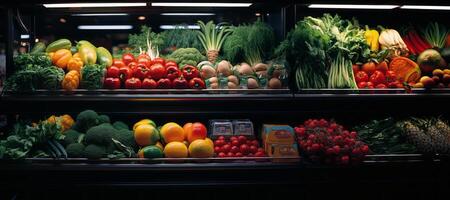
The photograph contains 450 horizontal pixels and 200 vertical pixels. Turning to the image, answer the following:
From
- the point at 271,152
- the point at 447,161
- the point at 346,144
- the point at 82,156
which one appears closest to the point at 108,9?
the point at 82,156

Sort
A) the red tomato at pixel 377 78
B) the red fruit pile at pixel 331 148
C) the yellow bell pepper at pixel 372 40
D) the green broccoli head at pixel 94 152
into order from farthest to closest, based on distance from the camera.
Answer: the yellow bell pepper at pixel 372 40 → the red tomato at pixel 377 78 → the red fruit pile at pixel 331 148 → the green broccoli head at pixel 94 152

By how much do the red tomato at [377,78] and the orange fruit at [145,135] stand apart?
6.34 ft

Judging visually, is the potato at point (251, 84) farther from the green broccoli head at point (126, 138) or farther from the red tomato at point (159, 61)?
the green broccoli head at point (126, 138)

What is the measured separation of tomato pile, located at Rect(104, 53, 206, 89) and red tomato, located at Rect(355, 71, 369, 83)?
54.4 inches

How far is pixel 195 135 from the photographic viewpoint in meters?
3.57

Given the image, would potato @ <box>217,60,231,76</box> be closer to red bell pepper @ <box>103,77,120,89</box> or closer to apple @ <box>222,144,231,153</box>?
apple @ <box>222,144,231,153</box>

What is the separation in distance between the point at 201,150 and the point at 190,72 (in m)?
0.66

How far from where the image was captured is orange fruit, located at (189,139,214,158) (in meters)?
3.40

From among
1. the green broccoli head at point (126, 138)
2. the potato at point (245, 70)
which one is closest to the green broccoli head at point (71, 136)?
the green broccoli head at point (126, 138)

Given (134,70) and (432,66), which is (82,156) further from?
(432,66)

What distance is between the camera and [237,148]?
11.5ft

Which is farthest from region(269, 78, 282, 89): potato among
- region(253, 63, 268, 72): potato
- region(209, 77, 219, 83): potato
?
region(209, 77, 219, 83): potato

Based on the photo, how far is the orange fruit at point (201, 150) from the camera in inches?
134

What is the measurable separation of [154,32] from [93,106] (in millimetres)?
952
